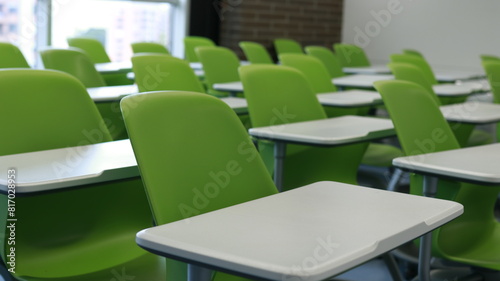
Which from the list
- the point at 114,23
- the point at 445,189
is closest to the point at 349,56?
the point at 114,23

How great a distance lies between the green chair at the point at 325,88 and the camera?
3828 millimetres

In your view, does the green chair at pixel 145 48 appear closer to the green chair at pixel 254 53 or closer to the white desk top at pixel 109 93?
the green chair at pixel 254 53

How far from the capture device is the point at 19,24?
5.95 meters

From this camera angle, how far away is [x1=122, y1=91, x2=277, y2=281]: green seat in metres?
1.57

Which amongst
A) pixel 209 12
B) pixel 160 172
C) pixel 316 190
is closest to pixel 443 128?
pixel 316 190

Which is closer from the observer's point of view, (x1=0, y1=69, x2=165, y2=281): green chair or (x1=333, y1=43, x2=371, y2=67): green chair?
(x1=0, y1=69, x2=165, y2=281): green chair

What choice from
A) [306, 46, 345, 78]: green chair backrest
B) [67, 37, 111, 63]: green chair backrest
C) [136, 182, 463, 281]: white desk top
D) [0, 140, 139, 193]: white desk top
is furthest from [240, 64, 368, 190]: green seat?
[306, 46, 345, 78]: green chair backrest

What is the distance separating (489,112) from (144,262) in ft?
7.58

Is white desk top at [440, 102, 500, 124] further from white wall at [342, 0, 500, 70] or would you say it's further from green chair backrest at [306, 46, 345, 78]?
white wall at [342, 0, 500, 70]

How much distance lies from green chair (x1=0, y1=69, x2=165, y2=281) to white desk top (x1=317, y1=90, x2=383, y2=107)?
1630mm

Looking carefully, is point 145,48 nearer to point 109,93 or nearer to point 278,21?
point 109,93

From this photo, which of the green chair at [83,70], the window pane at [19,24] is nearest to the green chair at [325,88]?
the green chair at [83,70]

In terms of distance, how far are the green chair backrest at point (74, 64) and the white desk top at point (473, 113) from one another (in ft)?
5.75

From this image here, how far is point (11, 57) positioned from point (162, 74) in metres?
0.93
